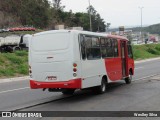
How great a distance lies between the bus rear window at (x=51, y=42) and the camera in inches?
536

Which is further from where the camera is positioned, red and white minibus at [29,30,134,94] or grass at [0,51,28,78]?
grass at [0,51,28,78]

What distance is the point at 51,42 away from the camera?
13.8 m

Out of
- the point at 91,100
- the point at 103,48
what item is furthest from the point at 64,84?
the point at 103,48

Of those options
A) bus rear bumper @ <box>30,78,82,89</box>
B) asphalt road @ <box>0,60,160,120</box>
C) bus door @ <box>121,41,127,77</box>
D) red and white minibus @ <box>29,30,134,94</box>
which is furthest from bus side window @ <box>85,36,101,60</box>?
bus door @ <box>121,41,127,77</box>

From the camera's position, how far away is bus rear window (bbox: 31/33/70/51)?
13617 mm

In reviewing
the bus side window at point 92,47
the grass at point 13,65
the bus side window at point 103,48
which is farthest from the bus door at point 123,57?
the grass at point 13,65

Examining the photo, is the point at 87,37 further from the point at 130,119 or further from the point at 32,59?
the point at 130,119

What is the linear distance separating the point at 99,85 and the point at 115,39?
3436 mm

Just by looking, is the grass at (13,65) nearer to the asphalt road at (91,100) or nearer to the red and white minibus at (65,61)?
the asphalt road at (91,100)

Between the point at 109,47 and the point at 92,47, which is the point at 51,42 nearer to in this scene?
the point at 92,47

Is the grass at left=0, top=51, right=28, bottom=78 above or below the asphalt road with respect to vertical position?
below

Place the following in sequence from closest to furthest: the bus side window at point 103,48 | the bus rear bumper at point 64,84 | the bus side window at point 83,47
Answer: the bus rear bumper at point 64,84 < the bus side window at point 83,47 < the bus side window at point 103,48

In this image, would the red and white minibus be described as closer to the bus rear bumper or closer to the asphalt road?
the bus rear bumper

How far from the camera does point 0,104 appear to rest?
1296 centimetres
